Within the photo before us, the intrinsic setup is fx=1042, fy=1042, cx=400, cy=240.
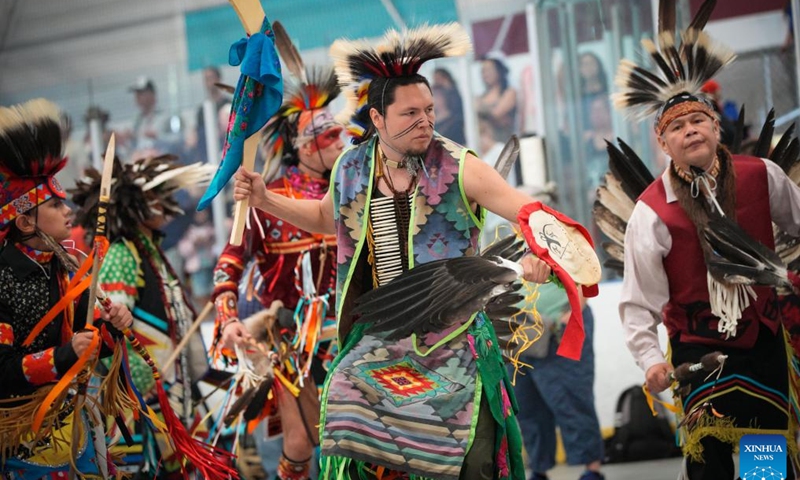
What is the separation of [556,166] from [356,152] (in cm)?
362

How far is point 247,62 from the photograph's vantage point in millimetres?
3355

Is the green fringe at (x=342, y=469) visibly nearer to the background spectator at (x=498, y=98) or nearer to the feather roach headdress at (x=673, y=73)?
the feather roach headdress at (x=673, y=73)

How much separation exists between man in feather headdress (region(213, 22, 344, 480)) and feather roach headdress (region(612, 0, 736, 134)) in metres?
1.36

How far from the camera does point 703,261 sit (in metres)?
3.67

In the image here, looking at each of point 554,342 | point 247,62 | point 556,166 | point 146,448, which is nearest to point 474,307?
point 247,62

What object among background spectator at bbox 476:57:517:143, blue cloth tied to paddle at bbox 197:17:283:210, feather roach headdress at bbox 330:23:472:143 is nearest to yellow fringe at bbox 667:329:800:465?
feather roach headdress at bbox 330:23:472:143

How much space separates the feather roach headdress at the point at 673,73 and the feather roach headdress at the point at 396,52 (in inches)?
36.0

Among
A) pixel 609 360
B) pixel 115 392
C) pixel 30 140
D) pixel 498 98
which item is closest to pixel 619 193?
pixel 115 392

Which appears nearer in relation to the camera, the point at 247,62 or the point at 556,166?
the point at 247,62

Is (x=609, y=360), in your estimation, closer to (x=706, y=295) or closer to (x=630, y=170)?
(x=630, y=170)

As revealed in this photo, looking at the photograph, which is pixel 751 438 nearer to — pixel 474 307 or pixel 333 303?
pixel 474 307

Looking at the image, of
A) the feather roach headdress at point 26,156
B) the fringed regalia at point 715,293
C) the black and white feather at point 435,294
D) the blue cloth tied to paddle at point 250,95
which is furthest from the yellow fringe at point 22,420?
the fringed regalia at point 715,293

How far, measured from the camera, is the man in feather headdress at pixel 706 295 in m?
3.62

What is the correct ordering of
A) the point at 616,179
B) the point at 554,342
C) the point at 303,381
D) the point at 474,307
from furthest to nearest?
the point at 554,342 < the point at 303,381 < the point at 616,179 < the point at 474,307
